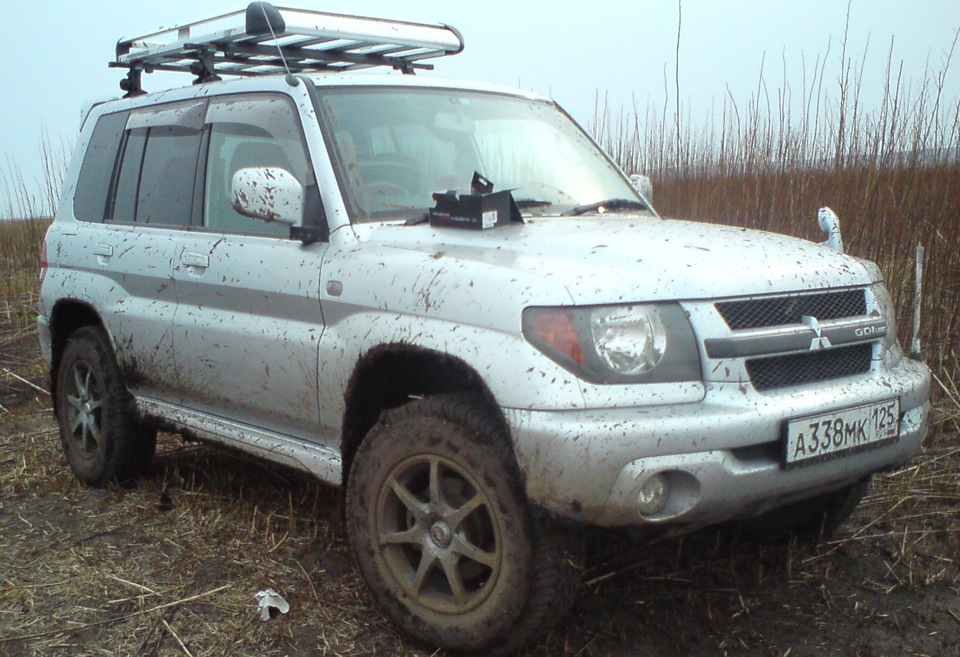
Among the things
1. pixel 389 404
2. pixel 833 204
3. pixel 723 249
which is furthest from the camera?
pixel 833 204

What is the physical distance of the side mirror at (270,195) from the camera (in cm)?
316

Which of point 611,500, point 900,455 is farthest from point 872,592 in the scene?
point 611,500

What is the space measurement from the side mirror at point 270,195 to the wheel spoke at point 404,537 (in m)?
1.05

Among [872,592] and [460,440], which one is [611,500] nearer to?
[460,440]

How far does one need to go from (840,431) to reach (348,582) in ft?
5.65

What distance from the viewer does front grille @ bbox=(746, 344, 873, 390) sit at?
258cm

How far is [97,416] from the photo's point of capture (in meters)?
4.60

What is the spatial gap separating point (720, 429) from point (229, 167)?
228 cm

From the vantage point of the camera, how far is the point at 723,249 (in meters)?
2.84

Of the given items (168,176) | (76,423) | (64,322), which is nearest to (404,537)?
(168,176)

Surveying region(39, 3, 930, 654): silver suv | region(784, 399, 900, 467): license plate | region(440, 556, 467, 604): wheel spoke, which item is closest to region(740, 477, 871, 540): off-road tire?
region(39, 3, 930, 654): silver suv

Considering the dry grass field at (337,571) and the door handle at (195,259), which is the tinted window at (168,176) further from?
the dry grass field at (337,571)

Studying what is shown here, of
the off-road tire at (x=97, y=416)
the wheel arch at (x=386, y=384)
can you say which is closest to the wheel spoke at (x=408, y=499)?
the wheel arch at (x=386, y=384)

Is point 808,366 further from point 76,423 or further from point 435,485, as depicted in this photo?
point 76,423
